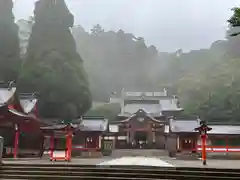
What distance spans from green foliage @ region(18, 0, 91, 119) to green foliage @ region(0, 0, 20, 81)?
4.73 feet

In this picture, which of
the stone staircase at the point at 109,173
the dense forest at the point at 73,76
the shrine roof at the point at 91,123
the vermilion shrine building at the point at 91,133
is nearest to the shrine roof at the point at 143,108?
the vermilion shrine building at the point at 91,133

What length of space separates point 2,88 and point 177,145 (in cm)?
1863

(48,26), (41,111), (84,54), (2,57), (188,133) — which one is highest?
(84,54)

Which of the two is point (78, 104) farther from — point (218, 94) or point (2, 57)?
point (218, 94)

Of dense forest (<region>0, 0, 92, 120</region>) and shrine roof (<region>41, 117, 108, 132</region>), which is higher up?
dense forest (<region>0, 0, 92, 120</region>)

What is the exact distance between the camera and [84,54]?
290 feet

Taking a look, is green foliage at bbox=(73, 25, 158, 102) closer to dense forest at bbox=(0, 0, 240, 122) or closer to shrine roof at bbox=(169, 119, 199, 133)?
dense forest at bbox=(0, 0, 240, 122)

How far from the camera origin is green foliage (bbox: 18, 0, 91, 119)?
127 ft

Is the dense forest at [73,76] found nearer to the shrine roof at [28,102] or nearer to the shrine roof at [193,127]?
the shrine roof at [28,102]

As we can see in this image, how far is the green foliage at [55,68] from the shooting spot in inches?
1527

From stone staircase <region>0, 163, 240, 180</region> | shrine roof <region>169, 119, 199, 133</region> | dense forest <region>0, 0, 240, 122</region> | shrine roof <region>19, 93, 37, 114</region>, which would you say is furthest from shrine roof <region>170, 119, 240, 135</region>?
stone staircase <region>0, 163, 240, 180</region>

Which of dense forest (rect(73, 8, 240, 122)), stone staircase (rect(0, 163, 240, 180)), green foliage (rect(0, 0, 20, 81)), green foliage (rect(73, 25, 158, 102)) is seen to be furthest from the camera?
green foliage (rect(73, 25, 158, 102))

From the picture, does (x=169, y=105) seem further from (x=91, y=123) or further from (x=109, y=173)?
(x=109, y=173)

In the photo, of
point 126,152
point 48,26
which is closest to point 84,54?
point 48,26
